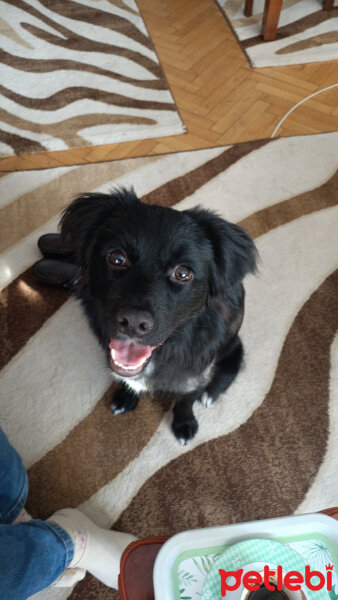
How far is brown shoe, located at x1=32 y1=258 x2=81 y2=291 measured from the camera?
1.66m

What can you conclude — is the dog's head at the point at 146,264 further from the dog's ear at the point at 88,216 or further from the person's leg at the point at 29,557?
the person's leg at the point at 29,557

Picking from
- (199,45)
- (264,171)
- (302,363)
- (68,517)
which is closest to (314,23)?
(199,45)

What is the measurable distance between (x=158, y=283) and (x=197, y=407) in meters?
0.64

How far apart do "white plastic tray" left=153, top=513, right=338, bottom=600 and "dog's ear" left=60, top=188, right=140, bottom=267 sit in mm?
686

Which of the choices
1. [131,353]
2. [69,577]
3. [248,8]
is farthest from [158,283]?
[248,8]

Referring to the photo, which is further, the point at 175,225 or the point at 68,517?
the point at 68,517

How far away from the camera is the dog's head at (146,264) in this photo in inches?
38.7

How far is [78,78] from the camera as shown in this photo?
2449 millimetres

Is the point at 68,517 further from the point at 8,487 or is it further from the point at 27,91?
the point at 27,91

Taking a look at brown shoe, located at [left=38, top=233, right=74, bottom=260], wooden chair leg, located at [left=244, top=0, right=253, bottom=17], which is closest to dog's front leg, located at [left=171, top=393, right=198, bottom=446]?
brown shoe, located at [left=38, top=233, right=74, bottom=260]

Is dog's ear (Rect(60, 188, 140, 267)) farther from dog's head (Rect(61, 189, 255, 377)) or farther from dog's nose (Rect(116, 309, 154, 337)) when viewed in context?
dog's nose (Rect(116, 309, 154, 337))

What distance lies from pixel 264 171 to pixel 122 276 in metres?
1.32

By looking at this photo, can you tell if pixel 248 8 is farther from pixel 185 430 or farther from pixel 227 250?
pixel 185 430

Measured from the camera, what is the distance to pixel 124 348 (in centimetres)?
106
